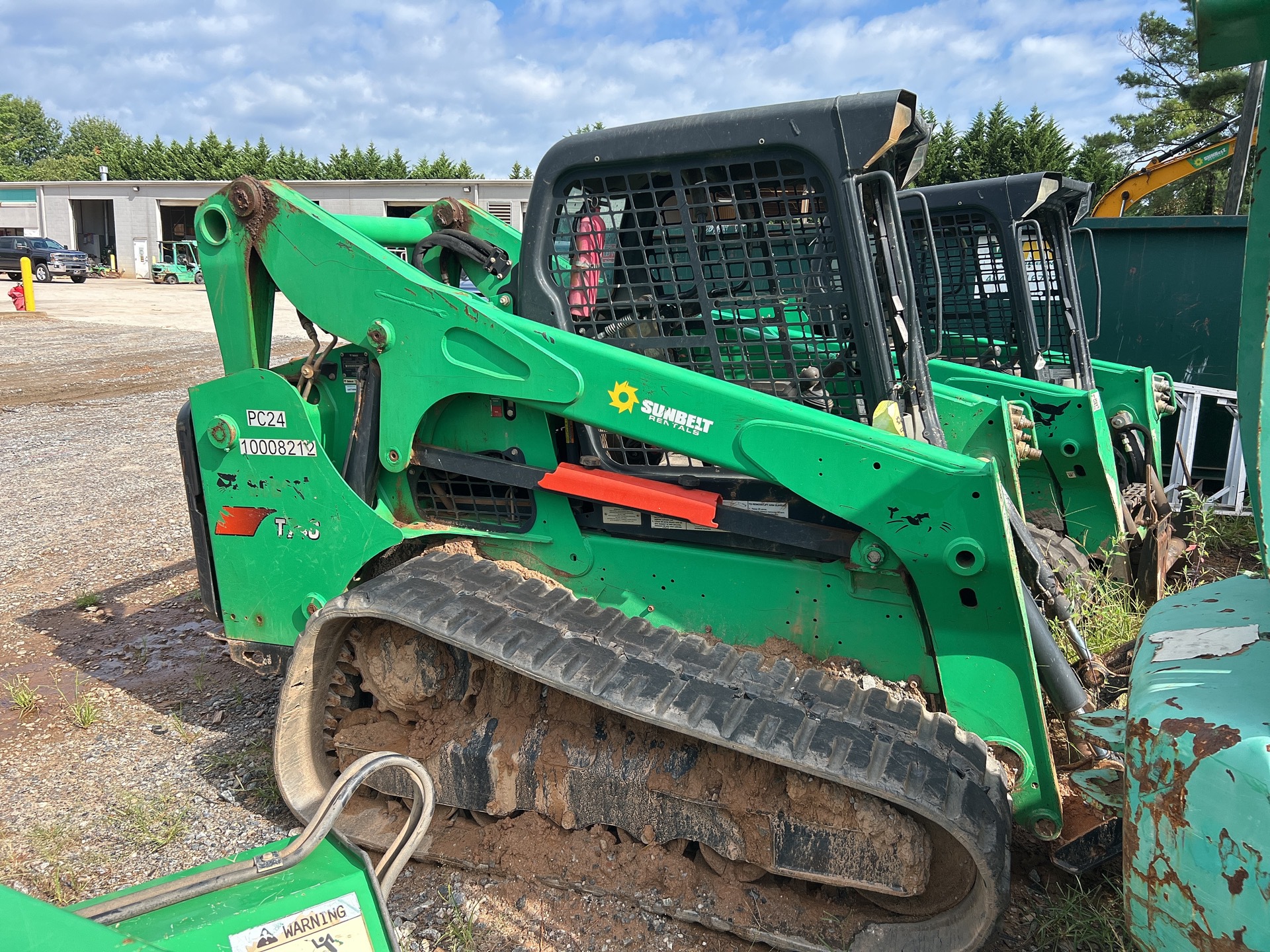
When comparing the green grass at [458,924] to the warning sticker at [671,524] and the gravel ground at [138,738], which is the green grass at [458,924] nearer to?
the gravel ground at [138,738]

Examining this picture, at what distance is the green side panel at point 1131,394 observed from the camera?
5.95 metres

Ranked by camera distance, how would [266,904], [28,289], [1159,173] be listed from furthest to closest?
[28,289] → [1159,173] → [266,904]

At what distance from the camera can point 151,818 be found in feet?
10.6

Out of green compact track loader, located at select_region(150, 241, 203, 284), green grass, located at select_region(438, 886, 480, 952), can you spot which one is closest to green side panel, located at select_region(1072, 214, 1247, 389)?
green grass, located at select_region(438, 886, 480, 952)

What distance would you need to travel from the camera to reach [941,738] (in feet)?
8.13

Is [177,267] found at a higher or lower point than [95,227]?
lower

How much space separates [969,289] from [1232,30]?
16.8 ft

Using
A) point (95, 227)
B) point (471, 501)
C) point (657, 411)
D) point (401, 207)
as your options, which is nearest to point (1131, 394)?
point (657, 411)

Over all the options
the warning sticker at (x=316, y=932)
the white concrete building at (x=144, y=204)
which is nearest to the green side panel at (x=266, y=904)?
the warning sticker at (x=316, y=932)

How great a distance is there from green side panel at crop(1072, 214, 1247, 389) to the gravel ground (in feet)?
21.2

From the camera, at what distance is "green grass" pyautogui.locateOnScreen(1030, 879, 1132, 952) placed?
8.32ft

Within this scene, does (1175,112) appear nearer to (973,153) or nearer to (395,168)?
(973,153)

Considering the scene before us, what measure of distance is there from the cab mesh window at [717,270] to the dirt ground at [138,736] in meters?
1.47

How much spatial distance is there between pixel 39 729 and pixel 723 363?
329 cm
